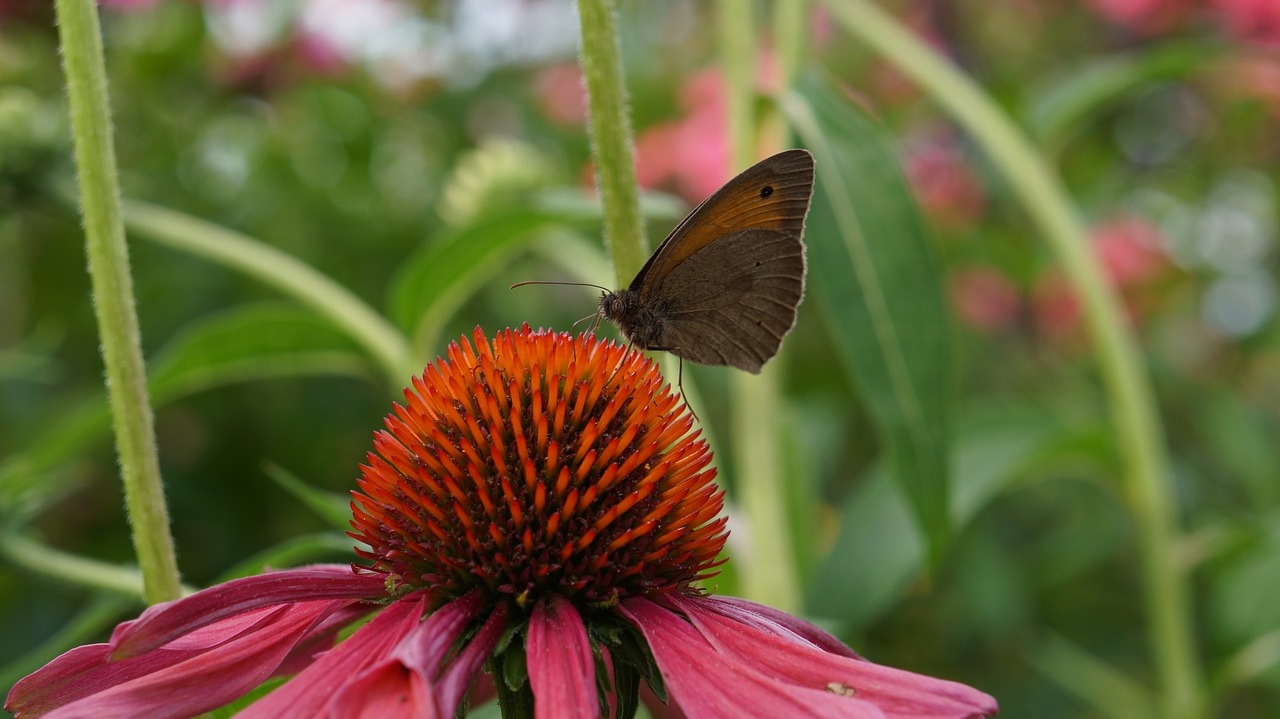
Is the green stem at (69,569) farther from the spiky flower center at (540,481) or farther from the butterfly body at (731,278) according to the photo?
the butterfly body at (731,278)

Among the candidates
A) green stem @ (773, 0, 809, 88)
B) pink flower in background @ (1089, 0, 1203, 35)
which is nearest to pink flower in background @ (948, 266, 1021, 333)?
pink flower in background @ (1089, 0, 1203, 35)

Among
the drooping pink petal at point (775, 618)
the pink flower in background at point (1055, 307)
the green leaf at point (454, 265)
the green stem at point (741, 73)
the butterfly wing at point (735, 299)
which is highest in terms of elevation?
the pink flower in background at point (1055, 307)

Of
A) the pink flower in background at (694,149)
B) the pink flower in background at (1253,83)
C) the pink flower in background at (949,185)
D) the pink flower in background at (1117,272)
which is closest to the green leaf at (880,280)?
the pink flower in background at (694,149)

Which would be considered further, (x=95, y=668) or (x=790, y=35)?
(x=790, y=35)

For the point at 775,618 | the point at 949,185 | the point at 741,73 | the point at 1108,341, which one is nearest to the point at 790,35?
the point at 741,73

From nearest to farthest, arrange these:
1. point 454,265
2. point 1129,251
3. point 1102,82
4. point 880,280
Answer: point 880,280 → point 454,265 → point 1102,82 → point 1129,251

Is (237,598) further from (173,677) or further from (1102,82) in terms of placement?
(1102,82)
